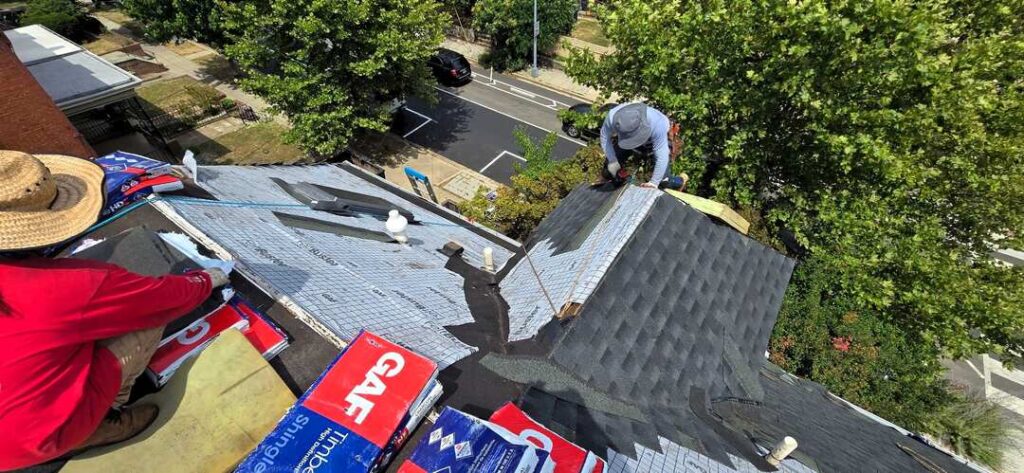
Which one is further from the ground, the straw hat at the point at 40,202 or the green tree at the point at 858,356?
the straw hat at the point at 40,202

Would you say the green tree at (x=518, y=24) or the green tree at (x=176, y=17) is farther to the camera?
the green tree at (x=518, y=24)

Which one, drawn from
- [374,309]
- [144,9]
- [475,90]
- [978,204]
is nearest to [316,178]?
[374,309]

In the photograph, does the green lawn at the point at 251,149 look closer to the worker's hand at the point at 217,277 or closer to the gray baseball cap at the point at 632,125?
the gray baseball cap at the point at 632,125

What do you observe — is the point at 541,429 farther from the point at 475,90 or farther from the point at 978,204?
the point at 475,90

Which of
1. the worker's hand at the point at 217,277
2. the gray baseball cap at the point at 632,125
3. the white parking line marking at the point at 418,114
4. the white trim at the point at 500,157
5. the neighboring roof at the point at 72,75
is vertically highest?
the gray baseball cap at the point at 632,125

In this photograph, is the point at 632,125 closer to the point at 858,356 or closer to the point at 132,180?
the point at 858,356

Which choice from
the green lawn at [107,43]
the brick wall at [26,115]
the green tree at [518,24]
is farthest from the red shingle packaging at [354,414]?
the green lawn at [107,43]

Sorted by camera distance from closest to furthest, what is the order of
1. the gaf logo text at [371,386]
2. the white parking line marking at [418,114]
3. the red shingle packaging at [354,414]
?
the red shingle packaging at [354,414] → the gaf logo text at [371,386] → the white parking line marking at [418,114]
